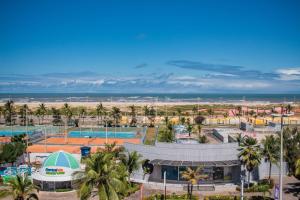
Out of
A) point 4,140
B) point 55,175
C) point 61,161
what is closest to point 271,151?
point 61,161

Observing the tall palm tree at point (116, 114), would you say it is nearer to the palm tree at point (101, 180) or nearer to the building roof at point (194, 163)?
the building roof at point (194, 163)

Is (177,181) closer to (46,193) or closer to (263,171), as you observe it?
(263,171)

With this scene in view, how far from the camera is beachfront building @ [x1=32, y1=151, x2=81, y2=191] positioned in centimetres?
4347

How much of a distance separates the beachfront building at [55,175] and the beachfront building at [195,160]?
9662 mm

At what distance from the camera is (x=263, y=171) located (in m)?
47.9

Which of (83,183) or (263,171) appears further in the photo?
(263,171)

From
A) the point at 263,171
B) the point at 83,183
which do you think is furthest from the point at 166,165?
the point at 83,183

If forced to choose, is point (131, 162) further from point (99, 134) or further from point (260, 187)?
point (99, 134)

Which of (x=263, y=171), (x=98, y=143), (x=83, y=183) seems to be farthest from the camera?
(x=98, y=143)

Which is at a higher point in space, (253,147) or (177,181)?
(253,147)

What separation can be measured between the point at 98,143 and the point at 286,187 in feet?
129

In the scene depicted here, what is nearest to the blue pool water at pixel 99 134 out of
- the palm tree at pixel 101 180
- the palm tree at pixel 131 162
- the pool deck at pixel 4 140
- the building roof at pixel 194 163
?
the pool deck at pixel 4 140

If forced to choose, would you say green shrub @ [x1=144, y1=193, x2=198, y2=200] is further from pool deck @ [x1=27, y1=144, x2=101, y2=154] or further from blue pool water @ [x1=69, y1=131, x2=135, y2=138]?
blue pool water @ [x1=69, y1=131, x2=135, y2=138]

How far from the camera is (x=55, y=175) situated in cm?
4359
